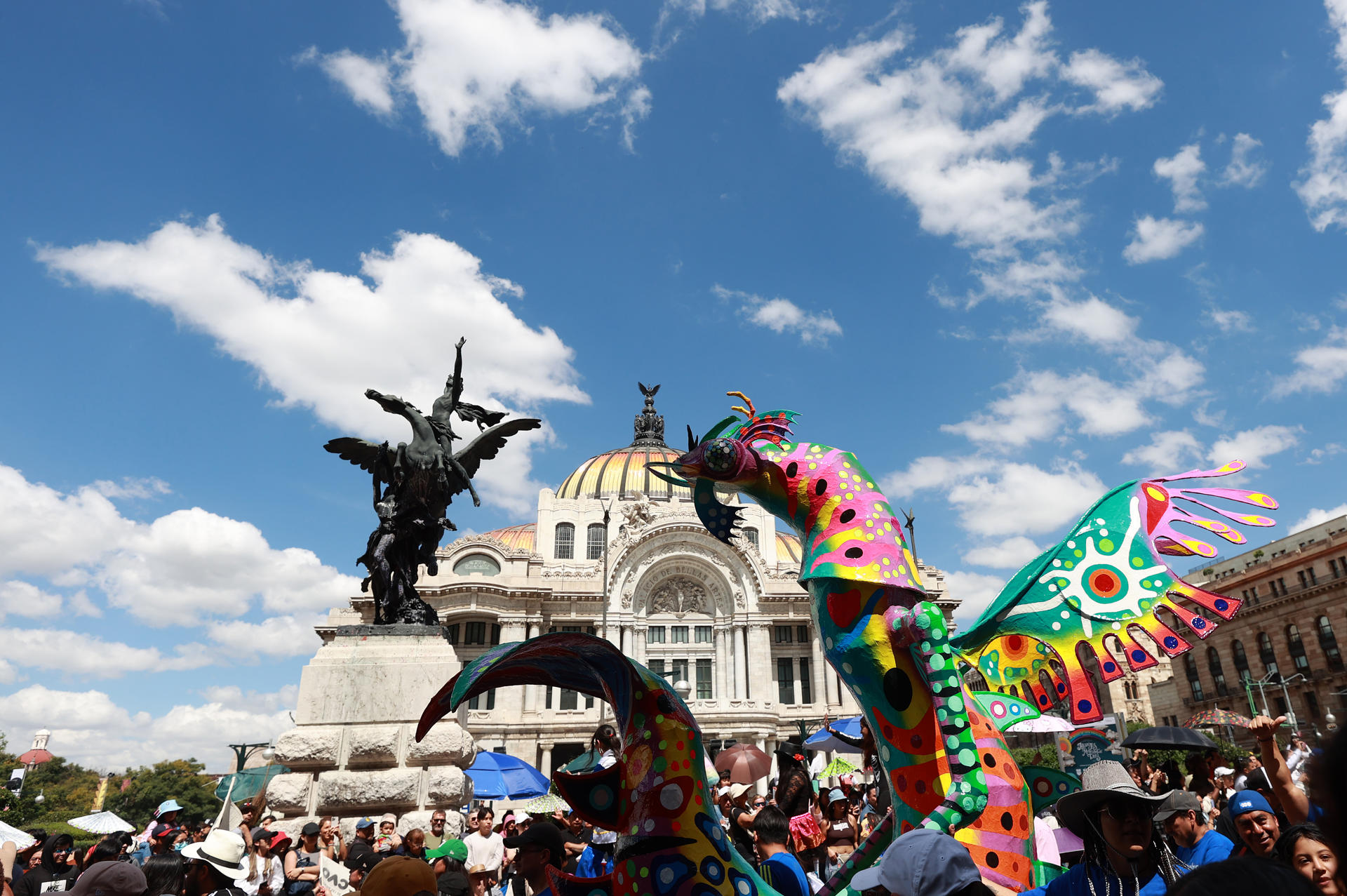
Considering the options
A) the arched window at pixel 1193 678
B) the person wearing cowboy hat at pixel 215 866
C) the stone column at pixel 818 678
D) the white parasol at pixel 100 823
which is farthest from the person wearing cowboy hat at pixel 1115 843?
the arched window at pixel 1193 678

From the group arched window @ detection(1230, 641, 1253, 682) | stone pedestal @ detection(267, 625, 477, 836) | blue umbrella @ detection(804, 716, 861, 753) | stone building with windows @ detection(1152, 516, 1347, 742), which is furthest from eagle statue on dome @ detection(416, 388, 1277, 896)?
arched window @ detection(1230, 641, 1253, 682)

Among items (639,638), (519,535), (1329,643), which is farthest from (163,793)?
(1329,643)

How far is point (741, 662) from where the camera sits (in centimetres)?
4344

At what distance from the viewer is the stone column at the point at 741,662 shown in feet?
141

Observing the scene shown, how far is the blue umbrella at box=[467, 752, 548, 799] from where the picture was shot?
10516 mm

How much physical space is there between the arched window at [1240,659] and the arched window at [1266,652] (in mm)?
960

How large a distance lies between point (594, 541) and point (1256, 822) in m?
48.1

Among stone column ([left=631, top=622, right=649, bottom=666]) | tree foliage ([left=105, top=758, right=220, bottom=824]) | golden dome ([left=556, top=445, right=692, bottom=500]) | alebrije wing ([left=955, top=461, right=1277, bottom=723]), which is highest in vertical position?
golden dome ([left=556, top=445, right=692, bottom=500])

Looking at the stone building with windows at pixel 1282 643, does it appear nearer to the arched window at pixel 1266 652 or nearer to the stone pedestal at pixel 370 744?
the arched window at pixel 1266 652

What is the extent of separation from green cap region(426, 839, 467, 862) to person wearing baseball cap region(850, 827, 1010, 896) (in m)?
3.95

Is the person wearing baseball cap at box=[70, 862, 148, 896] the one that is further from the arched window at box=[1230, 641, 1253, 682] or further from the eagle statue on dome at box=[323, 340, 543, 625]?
the arched window at box=[1230, 641, 1253, 682]

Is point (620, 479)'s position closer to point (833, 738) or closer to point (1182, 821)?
point (833, 738)

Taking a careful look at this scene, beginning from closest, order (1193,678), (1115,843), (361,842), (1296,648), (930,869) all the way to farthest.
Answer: (930,869), (1115,843), (361,842), (1296,648), (1193,678)

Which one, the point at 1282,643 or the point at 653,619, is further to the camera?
the point at 653,619
